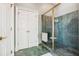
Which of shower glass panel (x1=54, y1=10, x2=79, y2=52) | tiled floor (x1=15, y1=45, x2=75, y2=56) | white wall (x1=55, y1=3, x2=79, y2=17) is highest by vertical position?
white wall (x1=55, y1=3, x2=79, y2=17)

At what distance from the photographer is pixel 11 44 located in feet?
6.20

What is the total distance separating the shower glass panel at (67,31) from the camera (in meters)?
1.80

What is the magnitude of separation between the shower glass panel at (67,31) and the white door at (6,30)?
80 cm

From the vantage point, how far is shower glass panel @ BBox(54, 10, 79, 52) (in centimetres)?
180

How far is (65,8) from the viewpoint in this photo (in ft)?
6.17

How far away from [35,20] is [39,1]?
1.09ft

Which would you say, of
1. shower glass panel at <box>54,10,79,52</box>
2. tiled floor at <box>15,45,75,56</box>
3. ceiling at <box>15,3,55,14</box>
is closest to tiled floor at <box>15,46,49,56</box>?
tiled floor at <box>15,45,75,56</box>

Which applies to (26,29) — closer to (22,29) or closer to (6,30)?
(22,29)

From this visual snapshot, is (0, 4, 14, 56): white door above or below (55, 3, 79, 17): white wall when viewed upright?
below

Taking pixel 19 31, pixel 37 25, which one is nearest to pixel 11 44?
pixel 19 31

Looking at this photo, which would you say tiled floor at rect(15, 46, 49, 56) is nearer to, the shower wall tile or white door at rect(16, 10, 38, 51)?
white door at rect(16, 10, 38, 51)

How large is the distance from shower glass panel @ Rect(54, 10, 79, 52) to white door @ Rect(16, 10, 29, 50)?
53 centimetres

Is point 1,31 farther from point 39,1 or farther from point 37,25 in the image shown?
point 39,1

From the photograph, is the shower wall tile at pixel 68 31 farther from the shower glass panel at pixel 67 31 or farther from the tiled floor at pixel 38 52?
the tiled floor at pixel 38 52
